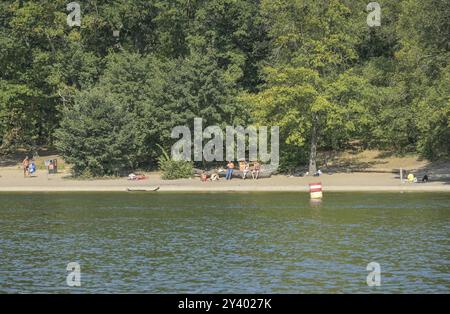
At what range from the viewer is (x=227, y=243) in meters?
34.7

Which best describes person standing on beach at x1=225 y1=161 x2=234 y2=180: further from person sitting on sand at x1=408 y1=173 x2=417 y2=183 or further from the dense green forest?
person sitting on sand at x1=408 y1=173 x2=417 y2=183

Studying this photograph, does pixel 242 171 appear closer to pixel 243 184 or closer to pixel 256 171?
pixel 256 171

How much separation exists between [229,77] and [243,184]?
1152 cm

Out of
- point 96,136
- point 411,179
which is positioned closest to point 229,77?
point 96,136

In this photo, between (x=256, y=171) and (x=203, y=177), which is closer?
(x=203, y=177)

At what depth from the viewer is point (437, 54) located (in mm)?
53156

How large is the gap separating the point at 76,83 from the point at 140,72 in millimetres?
9641

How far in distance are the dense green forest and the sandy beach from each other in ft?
7.03

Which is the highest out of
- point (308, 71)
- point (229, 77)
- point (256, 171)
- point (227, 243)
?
point (229, 77)

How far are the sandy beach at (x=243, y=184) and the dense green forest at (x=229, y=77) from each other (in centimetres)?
214

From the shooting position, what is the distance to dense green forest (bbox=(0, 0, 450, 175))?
5766cm

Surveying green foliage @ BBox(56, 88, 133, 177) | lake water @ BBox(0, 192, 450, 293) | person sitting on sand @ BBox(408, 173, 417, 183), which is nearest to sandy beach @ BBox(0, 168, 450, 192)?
person sitting on sand @ BBox(408, 173, 417, 183)
